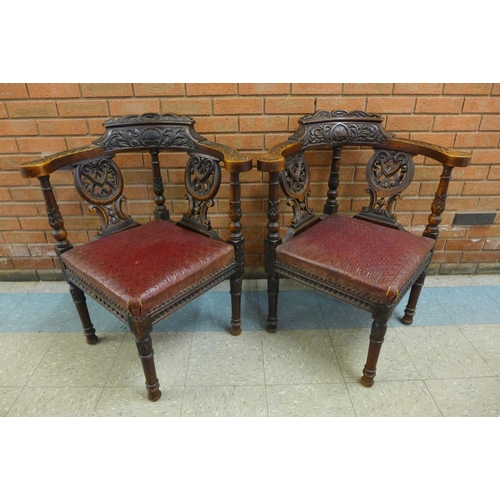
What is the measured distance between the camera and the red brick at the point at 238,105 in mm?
1823

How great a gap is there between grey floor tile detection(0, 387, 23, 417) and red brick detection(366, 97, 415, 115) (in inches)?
84.9

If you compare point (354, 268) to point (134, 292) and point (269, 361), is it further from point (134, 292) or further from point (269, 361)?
point (134, 292)

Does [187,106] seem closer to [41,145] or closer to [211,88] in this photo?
[211,88]

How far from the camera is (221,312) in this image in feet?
6.51

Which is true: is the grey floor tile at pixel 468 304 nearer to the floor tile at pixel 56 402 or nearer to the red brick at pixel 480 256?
the red brick at pixel 480 256

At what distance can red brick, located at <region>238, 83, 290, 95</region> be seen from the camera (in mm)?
1794

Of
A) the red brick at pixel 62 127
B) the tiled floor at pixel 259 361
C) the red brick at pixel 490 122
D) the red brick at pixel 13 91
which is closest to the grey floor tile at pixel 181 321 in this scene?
the tiled floor at pixel 259 361

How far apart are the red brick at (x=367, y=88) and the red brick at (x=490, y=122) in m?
0.56

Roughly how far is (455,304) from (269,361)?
1.17 metres

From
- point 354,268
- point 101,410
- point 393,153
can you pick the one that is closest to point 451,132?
point 393,153

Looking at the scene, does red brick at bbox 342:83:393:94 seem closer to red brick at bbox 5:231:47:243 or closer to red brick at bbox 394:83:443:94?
red brick at bbox 394:83:443:94

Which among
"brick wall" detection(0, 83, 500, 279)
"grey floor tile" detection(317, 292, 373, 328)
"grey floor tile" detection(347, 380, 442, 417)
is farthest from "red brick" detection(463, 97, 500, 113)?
"grey floor tile" detection(347, 380, 442, 417)

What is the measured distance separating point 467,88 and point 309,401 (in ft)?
5.78

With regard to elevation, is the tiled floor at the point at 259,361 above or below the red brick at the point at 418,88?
below
